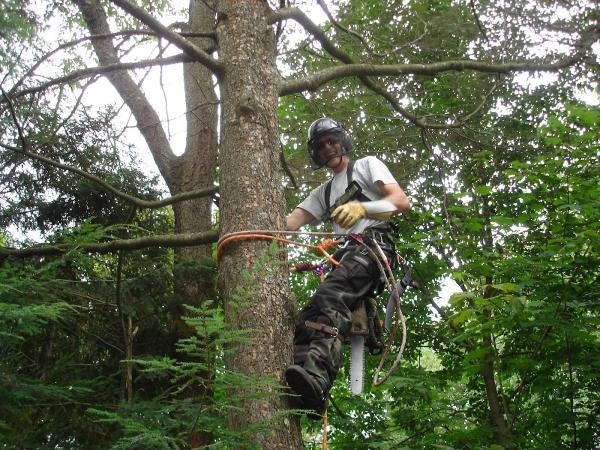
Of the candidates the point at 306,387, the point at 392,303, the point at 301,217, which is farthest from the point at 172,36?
the point at 306,387

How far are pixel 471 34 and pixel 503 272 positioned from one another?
355 cm

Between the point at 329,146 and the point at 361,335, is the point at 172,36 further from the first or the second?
the point at 361,335

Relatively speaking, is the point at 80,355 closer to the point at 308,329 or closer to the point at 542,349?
the point at 308,329

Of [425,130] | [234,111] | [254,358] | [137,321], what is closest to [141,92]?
[137,321]

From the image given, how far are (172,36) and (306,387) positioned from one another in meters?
2.07

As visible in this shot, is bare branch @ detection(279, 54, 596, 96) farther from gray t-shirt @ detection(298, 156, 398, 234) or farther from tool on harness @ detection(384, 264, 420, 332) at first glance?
tool on harness @ detection(384, 264, 420, 332)

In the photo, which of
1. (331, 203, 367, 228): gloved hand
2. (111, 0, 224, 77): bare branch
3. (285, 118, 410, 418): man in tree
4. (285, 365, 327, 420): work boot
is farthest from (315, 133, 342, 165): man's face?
(285, 365, 327, 420): work boot

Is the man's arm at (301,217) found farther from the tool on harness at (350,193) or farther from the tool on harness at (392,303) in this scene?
the tool on harness at (392,303)

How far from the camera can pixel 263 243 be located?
2973 millimetres

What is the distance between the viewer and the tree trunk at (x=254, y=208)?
253 centimetres

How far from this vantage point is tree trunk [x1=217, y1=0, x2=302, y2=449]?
2.53 meters

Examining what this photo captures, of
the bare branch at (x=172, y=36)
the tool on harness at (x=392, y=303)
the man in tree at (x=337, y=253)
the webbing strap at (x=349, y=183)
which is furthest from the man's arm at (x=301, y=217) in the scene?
the bare branch at (x=172, y=36)

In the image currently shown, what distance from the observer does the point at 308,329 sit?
116 inches

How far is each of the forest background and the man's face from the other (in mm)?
380
